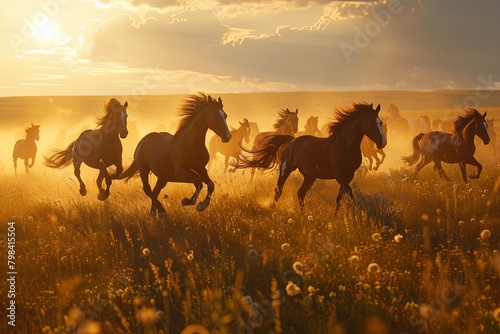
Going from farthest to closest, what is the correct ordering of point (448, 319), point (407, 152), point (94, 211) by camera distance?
point (407, 152), point (94, 211), point (448, 319)

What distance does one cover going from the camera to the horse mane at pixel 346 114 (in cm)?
1028

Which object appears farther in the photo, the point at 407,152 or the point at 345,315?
the point at 407,152

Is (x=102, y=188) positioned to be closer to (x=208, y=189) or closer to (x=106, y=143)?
(x=106, y=143)

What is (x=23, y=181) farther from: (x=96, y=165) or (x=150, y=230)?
(x=150, y=230)

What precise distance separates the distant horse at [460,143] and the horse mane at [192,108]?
6724 millimetres

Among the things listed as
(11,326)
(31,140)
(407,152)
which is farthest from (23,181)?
(407,152)

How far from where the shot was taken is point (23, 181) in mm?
19453

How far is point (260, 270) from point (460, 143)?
9826 millimetres

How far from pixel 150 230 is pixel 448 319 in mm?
5539

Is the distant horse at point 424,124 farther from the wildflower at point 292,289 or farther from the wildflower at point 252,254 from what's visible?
the wildflower at point 292,289

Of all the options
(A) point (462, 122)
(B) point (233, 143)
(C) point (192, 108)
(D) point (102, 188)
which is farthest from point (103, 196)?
(A) point (462, 122)

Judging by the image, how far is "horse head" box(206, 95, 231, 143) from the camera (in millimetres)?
9914

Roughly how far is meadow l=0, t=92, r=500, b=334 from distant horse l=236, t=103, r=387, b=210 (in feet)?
1.77

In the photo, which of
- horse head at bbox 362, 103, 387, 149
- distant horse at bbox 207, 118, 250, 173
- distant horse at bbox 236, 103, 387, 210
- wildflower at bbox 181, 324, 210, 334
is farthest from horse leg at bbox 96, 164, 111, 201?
wildflower at bbox 181, 324, 210, 334
